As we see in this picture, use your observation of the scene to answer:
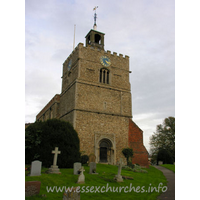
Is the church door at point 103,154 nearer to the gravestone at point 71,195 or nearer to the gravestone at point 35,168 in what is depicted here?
the gravestone at point 35,168

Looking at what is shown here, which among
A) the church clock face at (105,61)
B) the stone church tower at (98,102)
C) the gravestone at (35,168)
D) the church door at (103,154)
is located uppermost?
the church clock face at (105,61)

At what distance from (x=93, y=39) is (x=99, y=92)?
376 inches

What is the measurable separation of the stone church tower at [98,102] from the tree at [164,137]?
16896 mm

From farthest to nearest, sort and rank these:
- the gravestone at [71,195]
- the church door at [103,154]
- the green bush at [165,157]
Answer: the green bush at [165,157], the church door at [103,154], the gravestone at [71,195]

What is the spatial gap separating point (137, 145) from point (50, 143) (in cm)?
1146

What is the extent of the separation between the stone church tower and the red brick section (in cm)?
48

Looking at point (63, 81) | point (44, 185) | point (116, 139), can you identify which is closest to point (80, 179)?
point (44, 185)

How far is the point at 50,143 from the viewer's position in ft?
46.4

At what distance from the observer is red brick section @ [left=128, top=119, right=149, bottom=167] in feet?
69.0

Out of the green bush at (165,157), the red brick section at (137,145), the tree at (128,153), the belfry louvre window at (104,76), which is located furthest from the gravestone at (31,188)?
the green bush at (165,157)

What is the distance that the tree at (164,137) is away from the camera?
36.3 metres

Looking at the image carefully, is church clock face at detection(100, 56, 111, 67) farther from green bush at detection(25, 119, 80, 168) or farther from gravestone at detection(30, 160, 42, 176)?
gravestone at detection(30, 160, 42, 176)

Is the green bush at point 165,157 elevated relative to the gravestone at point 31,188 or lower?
lower

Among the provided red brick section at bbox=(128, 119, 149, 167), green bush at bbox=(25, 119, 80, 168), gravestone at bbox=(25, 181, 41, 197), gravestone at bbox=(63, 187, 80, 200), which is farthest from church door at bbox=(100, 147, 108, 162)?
gravestone at bbox=(63, 187, 80, 200)
